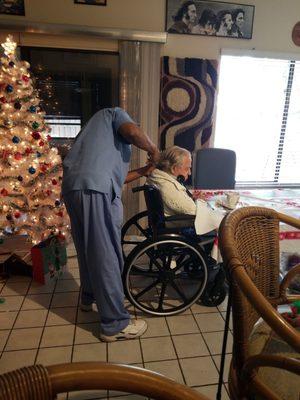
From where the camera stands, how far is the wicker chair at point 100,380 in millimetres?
493

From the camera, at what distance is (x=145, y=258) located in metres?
2.69

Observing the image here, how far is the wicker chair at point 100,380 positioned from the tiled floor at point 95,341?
1.03m

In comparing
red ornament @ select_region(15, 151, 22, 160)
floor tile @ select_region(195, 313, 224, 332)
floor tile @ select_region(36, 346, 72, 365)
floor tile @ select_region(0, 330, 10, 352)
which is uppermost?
red ornament @ select_region(15, 151, 22, 160)

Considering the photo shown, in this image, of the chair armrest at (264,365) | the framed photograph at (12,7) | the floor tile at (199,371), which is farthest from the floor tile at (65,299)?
the framed photograph at (12,7)

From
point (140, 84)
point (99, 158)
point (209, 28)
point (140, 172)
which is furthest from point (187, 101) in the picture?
point (99, 158)

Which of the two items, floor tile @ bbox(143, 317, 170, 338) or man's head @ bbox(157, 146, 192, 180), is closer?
floor tile @ bbox(143, 317, 170, 338)

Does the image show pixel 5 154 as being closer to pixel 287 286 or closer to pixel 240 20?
pixel 287 286

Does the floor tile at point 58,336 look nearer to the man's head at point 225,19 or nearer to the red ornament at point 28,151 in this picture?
the red ornament at point 28,151

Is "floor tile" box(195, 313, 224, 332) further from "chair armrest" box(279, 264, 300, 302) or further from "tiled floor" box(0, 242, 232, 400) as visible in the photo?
"chair armrest" box(279, 264, 300, 302)

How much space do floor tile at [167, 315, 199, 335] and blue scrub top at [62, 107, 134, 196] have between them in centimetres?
86

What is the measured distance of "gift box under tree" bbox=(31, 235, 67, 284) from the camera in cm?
224

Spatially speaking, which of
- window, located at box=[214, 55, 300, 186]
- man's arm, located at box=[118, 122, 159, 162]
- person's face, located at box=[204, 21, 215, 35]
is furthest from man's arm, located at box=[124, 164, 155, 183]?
person's face, located at box=[204, 21, 215, 35]

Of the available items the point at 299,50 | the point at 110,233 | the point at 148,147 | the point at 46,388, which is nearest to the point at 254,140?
the point at 299,50

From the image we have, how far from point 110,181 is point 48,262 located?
1.05 m
